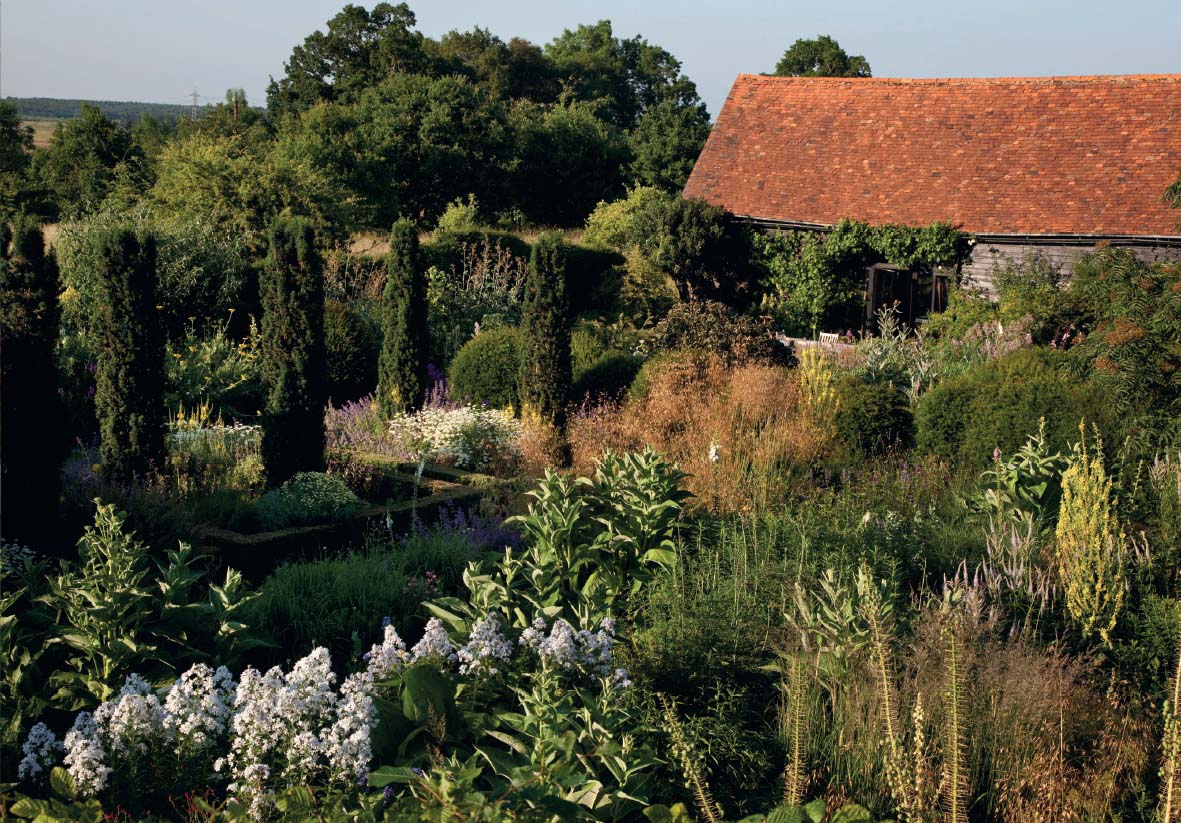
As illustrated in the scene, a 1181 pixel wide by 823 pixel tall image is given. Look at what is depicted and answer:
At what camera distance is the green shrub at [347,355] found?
13.3m

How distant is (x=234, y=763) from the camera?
3.41 m

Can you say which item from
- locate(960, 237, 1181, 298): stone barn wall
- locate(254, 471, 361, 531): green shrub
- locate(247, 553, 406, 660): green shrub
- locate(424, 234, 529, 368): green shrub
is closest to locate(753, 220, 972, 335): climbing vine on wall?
locate(960, 237, 1181, 298): stone barn wall

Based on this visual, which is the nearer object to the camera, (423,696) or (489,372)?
(423,696)

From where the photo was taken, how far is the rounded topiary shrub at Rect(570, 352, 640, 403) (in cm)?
1189

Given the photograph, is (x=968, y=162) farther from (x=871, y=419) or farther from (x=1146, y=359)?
(x=1146, y=359)

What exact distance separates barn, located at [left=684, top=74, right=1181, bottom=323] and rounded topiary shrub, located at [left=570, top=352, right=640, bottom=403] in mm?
10408

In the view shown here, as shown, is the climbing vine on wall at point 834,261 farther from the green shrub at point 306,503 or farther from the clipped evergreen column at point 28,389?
the clipped evergreen column at point 28,389

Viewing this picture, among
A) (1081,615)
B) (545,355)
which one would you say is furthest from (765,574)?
(545,355)

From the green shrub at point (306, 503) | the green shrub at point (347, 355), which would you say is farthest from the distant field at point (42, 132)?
the green shrub at point (306, 503)

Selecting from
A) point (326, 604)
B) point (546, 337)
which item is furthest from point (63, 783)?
point (546, 337)

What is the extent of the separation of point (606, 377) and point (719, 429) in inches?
117

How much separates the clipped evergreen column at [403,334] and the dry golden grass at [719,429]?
2044mm

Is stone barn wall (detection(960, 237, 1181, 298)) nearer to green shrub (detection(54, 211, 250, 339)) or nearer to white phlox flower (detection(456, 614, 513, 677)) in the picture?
green shrub (detection(54, 211, 250, 339))

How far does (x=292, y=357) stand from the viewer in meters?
8.69
